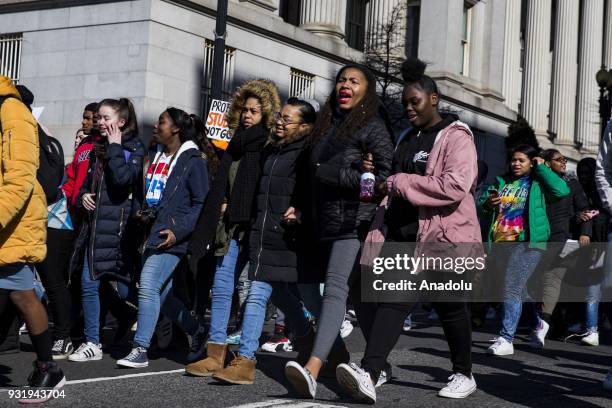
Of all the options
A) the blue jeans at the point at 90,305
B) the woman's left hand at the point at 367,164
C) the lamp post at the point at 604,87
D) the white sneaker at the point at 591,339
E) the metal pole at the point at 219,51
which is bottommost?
the white sneaker at the point at 591,339

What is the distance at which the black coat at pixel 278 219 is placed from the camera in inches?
274

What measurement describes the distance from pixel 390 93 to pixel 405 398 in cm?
1849

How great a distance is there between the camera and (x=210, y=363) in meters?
7.29

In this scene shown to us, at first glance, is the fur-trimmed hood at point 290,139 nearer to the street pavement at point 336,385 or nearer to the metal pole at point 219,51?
the street pavement at point 336,385

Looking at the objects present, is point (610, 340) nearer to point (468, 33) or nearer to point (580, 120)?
point (468, 33)

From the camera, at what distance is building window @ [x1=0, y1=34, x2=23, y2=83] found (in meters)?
20.3

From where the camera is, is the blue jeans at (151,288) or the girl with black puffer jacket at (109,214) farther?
the girl with black puffer jacket at (109,214)

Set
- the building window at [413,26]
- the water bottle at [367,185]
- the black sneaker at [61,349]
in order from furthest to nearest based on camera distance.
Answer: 1. the building window at [413,26]
2. the black sneaker at [61,349]
3. the water bottle at [367,185]

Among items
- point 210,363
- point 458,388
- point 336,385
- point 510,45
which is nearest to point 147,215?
point 210,363

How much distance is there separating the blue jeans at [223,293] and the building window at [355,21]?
23.2 m

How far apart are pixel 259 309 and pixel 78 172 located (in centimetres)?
269

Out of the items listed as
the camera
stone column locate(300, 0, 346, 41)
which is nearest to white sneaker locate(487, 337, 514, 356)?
the camera

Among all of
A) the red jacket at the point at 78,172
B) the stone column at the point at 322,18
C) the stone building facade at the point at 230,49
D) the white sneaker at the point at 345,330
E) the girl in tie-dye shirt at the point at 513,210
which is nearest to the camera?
the red jacket at the point at 78,172

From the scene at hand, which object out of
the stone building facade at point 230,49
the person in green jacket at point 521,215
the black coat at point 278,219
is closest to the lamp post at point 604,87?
the stone building facade at point 230,49
